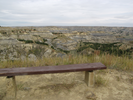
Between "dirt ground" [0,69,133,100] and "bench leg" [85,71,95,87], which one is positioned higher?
"bench leg" [85,71,95,87]

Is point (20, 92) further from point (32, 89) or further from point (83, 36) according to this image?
point (83, 36)

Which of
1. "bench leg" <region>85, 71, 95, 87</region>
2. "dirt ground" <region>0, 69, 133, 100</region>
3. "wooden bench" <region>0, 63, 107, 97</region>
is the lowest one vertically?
"dirt ground" <region>0, 69, 133, 100</region>

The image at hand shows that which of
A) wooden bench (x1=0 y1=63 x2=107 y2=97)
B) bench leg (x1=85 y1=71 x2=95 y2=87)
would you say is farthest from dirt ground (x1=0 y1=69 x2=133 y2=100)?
wooden bench (x1=0 y1=63 x2=107 y2=97)

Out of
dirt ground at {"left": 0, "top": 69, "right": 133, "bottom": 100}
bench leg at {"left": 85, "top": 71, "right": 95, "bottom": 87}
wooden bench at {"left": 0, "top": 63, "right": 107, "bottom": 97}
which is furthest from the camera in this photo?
bench leg at {"left": 85, "top": 71, "right": 95, "bottom": 87}

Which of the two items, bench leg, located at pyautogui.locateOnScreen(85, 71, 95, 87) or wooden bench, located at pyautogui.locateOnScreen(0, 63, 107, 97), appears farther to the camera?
bench leg, located at pyautogui.locateOnScreen(85, 71, 95, 87)

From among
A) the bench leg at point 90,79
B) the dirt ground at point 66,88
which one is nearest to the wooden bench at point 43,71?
the bench leg at point 90,79

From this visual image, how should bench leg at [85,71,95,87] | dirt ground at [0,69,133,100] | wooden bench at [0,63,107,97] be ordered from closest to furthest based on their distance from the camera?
wooden bench at [0,63,107,97] → dirt ground at [0,69,133,100] → bench leg at [85,71,95,87]

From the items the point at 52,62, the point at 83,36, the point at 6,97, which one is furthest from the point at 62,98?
the point at 83,36

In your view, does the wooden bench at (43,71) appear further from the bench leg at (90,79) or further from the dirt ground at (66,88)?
the dirt ground at (66,88)

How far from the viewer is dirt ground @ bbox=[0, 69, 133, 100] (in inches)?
70.2

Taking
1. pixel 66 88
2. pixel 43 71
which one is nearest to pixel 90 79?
pixel 66 88

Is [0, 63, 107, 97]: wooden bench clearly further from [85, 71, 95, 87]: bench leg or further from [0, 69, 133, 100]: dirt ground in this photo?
[0, 69, 133, 100]: dirt ground

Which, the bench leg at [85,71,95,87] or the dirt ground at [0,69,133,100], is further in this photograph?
the bench leg at [85,71,95,87]

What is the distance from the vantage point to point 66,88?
203 cm
